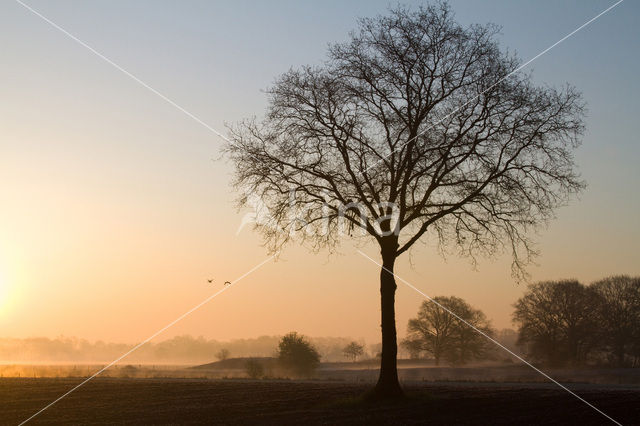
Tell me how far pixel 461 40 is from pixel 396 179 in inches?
239

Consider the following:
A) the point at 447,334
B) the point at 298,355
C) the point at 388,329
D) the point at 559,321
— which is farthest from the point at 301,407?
the point at 447,334

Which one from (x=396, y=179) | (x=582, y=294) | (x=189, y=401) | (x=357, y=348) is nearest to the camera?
(x=189, y=401)

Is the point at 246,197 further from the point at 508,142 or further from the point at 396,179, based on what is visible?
the point at 508,142

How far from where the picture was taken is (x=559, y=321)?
255ft

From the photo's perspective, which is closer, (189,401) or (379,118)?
(189,401)

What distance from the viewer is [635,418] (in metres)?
16.2

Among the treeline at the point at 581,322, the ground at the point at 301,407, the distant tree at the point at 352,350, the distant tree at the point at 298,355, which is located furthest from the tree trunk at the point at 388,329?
the distant tree at the point at 352,350

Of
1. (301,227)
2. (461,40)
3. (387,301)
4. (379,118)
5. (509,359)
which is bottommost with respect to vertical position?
(509,359)

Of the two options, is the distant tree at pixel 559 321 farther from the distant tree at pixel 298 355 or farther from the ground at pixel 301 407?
the ground at pixel 301 407

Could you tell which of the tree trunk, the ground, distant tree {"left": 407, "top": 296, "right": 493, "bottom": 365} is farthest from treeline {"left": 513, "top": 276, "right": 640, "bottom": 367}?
the tree trunk

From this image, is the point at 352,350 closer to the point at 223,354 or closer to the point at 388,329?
the point at 223,354

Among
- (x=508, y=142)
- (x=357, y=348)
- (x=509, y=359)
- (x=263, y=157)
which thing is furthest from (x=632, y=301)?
(x=263, y=157)

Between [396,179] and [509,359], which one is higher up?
[396,179]

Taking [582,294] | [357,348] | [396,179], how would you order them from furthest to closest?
[357,348] → [582,294] → [396,179]
